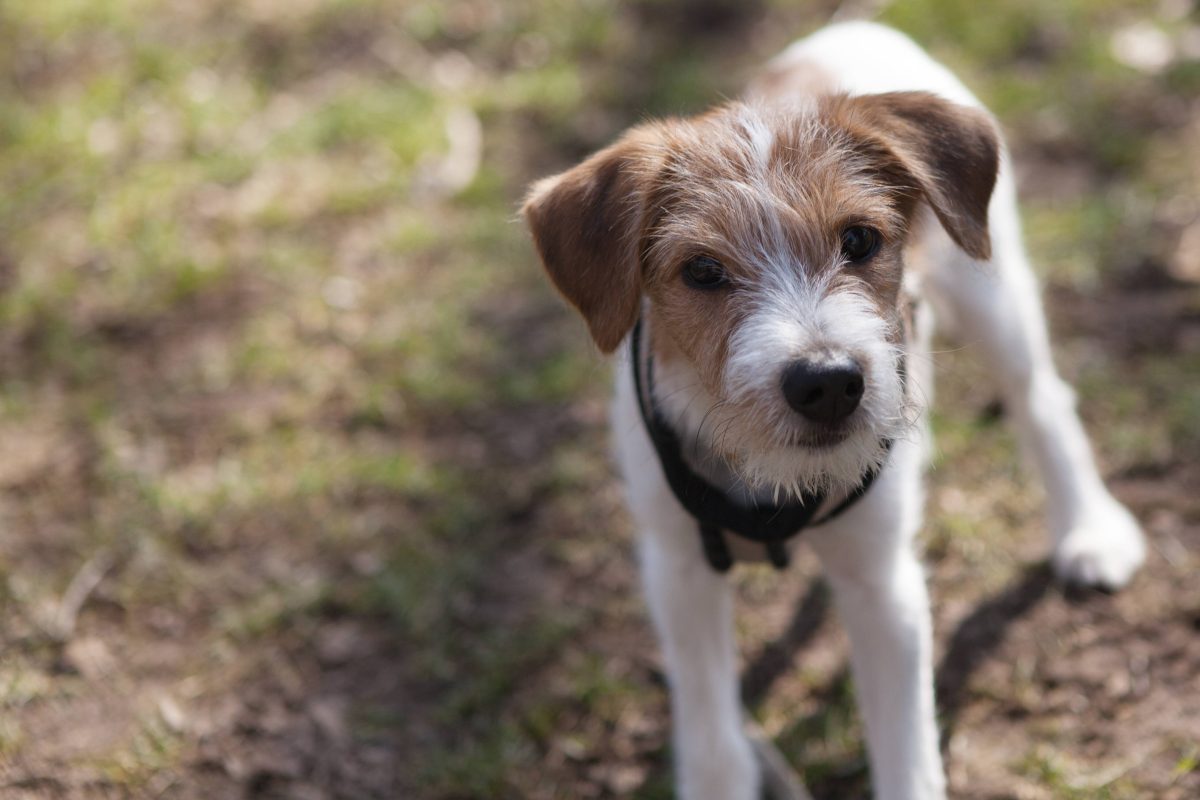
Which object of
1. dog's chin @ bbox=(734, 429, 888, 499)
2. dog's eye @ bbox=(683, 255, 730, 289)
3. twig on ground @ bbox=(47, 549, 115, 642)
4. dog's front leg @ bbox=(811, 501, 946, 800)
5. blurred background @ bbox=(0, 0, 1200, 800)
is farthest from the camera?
twig on ground @ bbox=(47, 549, 115, 642)

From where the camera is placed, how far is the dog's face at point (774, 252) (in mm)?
2566

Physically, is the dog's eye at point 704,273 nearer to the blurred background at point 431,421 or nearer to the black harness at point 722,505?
the black harness at point 722,505

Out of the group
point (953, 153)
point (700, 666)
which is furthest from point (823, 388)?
point (700, 666)

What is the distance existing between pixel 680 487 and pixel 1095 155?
398 centimetres

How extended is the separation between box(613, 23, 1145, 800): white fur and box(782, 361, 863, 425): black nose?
0.04m

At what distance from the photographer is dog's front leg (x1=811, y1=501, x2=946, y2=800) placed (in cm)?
304

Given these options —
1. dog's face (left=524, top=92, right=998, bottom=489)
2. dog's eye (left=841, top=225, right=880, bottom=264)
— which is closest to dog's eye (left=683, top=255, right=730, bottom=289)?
dog's face (left=524, top=92, right=998, bottom=489)

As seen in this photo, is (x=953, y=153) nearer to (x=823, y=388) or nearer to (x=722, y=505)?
(x=823, y=388)

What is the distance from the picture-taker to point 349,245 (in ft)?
19.5

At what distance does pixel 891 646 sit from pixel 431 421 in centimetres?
255

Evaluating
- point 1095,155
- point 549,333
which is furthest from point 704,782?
point 1095,155

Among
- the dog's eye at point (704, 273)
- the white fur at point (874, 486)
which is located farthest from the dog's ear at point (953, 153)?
the dog's eye at point (704, 273)

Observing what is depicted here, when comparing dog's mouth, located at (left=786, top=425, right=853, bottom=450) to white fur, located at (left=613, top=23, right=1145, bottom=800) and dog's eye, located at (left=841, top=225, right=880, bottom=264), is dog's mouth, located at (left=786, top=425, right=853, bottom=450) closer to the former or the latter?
A: white fur, located at (left=613, top=23, right=1145, bottom=800)

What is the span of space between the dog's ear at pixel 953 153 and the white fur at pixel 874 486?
1.20 ft
